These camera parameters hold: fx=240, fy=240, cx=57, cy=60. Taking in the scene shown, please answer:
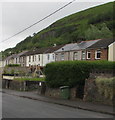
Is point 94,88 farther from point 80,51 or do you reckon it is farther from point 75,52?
point 75,52

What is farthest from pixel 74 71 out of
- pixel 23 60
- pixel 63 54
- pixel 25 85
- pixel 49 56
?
pixel 23 60

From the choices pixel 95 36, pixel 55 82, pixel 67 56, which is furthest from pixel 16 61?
pixel 55 82

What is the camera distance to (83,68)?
1950cm

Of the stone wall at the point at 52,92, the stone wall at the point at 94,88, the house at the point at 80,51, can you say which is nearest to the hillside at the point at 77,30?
the house at the point at 80,51

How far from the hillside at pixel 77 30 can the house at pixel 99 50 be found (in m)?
31.7

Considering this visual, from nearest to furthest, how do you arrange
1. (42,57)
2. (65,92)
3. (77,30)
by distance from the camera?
(65,92)
(42,57)
(77,30)

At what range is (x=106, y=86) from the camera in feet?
53.3

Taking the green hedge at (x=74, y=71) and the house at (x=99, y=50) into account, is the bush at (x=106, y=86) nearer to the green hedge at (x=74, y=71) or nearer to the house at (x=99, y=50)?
the green hedge at (x=74, y=71)

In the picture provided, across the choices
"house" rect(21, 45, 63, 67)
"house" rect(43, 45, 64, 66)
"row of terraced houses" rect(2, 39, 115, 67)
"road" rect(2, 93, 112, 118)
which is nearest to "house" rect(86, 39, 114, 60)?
"row of terraced houses" rect(2, 39, 115, 67)

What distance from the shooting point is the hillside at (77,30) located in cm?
10516

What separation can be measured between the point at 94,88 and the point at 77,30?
11848cm

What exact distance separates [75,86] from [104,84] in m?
3.77

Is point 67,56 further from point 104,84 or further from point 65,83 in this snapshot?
point 104,84

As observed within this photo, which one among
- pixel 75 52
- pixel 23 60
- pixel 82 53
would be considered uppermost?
pixel 75 52
